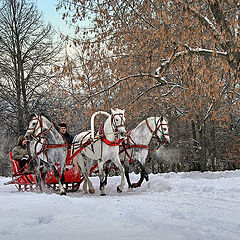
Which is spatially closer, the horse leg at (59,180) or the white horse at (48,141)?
the horse leg at (59,180)

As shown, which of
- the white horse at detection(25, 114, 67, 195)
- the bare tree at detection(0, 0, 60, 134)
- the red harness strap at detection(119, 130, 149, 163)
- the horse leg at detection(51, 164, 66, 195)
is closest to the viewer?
the horse leg at detection(51, 164, 66, 195)

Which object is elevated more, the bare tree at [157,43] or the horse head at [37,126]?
the bare tree at [157,43]

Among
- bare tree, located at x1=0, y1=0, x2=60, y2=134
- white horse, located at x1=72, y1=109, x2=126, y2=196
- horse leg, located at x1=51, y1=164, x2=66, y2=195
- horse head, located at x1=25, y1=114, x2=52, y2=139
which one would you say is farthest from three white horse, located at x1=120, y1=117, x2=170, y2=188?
bare tree, located at x1=0, y1=0, x2=60, y2=134

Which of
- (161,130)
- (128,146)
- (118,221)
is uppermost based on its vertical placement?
(161,130)

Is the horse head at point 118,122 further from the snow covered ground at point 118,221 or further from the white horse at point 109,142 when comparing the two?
the snow covered ground at point 118,221

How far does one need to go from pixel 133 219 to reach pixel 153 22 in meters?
6.41

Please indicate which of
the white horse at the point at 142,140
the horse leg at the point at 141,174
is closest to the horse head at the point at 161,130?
the white horse at the point at 142,140

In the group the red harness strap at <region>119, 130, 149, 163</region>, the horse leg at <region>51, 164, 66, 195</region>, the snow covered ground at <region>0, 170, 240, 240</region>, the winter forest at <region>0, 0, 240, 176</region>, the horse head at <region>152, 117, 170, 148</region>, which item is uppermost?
the winter forest at <region>0, 0, 240, 176</region>

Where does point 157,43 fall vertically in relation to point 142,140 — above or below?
above

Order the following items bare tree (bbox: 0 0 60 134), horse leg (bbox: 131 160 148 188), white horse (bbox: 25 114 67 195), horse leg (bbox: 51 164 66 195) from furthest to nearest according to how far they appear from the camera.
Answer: bare tree (bbox: 0 0 60 134)
horse leg (bbox: 131 160 148 188)
white horse (bbox: 25 114 67 195)
horse leg (bbox: 51 164 66 195)

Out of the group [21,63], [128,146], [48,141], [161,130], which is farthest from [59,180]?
[21,63]

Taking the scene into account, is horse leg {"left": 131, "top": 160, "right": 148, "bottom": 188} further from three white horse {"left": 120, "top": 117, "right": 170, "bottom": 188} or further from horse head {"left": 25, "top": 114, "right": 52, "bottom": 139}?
horse head {"left": 25, "top": 114, "right": 52, "bottom": 139}

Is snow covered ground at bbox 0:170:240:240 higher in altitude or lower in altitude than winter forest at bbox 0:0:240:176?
lower

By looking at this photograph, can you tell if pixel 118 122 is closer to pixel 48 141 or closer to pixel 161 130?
pixel 161 130
